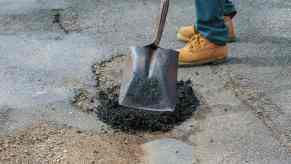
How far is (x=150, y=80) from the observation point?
3.27 meters

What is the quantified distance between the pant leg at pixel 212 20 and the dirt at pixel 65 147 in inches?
48.1

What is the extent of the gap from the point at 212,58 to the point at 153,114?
0.98 meters

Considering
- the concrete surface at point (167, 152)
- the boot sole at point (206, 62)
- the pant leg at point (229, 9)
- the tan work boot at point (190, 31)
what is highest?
the pant leg at point (229, 9)

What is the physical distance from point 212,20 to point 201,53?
10.6 inches

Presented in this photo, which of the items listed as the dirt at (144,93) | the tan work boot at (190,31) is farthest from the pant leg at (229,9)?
the dirt at (144,93)

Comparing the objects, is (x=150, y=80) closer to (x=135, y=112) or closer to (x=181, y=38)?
(x=135, y=112)

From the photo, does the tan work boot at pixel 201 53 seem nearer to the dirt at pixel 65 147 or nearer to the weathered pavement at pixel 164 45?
the weathered pavement at pixel 164 45

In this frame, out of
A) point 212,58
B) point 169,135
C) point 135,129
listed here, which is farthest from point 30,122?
point 212,58

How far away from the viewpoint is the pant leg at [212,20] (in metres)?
3.95

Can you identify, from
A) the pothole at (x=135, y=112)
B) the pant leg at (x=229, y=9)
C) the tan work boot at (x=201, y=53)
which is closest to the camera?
the pothole at (x=135, y=112)

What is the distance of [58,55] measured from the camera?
4250 mm

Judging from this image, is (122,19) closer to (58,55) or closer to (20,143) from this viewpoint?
(58,55)

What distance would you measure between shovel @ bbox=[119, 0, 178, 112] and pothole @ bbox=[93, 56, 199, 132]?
16 centimetres

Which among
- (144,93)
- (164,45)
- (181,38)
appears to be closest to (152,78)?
(144,93)
